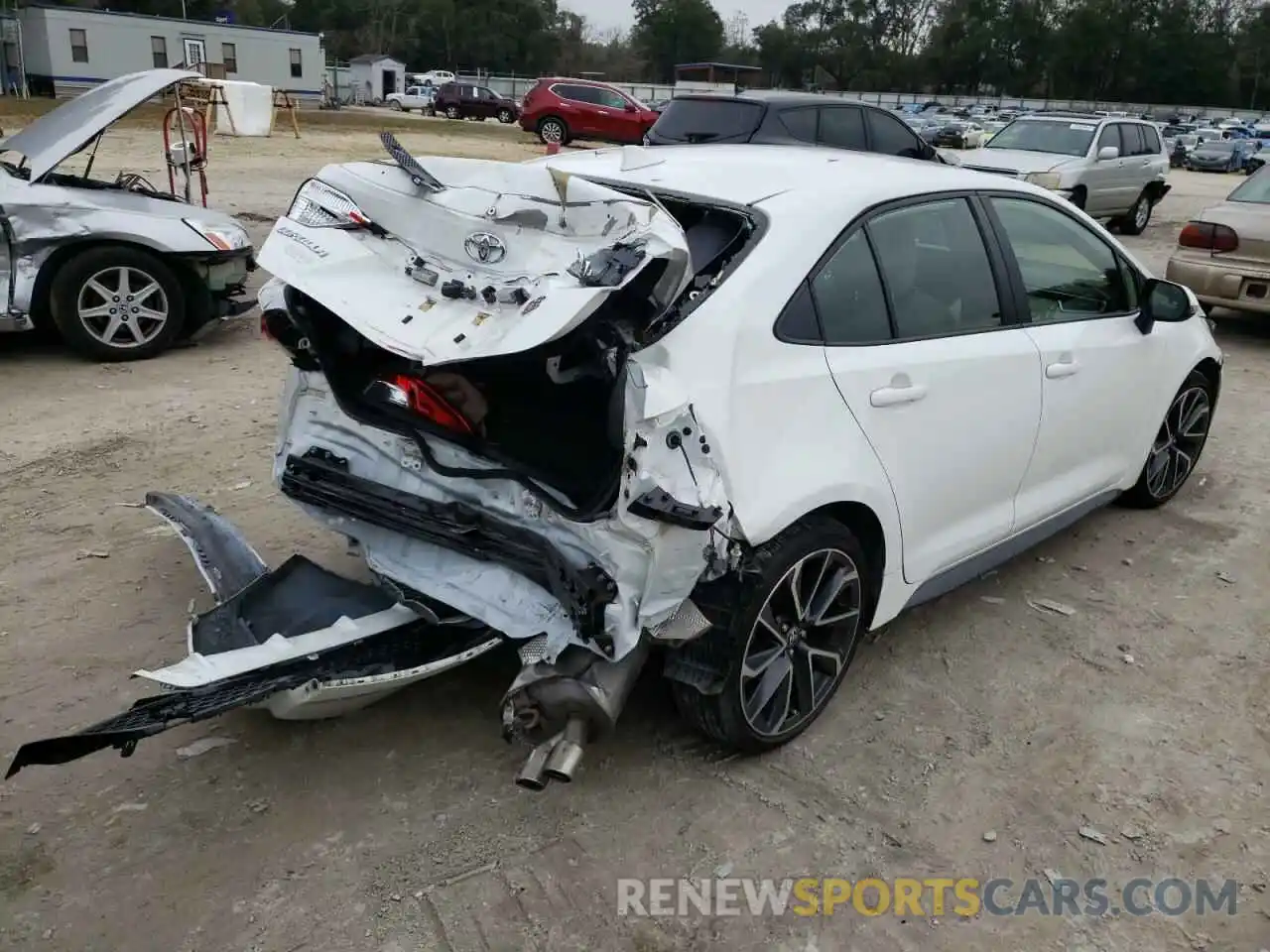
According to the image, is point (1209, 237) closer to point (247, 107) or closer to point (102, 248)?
point (102, 248)

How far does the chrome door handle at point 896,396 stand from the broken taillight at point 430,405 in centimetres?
119

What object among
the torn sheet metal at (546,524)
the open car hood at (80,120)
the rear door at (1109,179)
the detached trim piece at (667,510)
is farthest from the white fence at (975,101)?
the detached trim piece at (667,510)

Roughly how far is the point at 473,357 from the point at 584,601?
2.19ft

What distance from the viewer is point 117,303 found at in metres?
6.70

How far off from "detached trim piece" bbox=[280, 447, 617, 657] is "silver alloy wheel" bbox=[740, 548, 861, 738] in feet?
→ 1.73

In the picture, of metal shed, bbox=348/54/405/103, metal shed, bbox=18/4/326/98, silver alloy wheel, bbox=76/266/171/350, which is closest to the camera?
silver alloy wheel, bbox=76/266/171/350

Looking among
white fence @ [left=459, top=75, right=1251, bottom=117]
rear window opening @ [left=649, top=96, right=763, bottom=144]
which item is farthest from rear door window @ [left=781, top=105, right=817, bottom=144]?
white fence @ [left=459, top=75, right=1251, bottom=117]

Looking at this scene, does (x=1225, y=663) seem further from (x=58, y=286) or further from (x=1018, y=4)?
(x=1018, y=4)

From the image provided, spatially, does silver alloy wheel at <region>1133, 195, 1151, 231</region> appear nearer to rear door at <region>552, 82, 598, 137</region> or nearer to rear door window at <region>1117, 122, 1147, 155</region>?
rear door window at <region>1117, 122, 1147, 155</region>

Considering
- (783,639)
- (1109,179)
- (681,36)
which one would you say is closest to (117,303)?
(783,639)

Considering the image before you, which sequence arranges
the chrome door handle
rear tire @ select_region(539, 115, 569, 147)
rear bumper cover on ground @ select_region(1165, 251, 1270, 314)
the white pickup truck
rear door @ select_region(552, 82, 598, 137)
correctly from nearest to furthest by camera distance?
the chrome door handle → rear bumper cover on ground @ select_region(1165, 251, 1270, 314) → rear door @ select_region(552, 82, 598, 137) → rear tire @ select_region(539, 115, 569, 147) → the white pickup truck

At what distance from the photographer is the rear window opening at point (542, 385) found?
8.43 ft

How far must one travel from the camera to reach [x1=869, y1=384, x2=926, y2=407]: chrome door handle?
10.0ft

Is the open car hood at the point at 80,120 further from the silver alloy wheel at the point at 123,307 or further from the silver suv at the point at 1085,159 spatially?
the silver suv at the point at 1085,159
